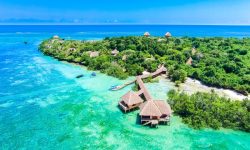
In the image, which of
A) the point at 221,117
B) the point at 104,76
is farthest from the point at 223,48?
the point at 221,117

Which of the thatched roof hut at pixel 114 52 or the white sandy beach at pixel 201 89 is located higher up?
the thatched roof hut at pixel 114 52

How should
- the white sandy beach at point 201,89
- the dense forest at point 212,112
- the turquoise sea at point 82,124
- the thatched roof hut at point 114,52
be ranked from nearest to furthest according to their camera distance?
the turquoise sea at point 82,124 → the dense forest at point 212,112 → the white sandy beach at point 201,89 → the thatched roof hut at point 114,52

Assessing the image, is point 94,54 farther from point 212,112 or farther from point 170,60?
point 212,112

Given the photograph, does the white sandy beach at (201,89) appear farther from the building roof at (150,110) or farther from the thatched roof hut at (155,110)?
the building roof at (150,110)

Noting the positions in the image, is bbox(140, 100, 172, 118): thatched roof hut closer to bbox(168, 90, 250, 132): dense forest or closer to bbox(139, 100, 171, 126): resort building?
bbox(139, 100, 171, 126): resort building

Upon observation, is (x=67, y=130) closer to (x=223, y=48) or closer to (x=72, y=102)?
(x=72, y=102)

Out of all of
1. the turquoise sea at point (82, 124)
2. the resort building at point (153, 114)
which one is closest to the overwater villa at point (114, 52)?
the turquoise sea at point (82, 124)
